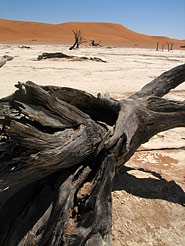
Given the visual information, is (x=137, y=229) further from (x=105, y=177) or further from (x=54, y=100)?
(x=54, y=100)

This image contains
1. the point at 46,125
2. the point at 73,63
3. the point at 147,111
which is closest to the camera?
the point at 46,125

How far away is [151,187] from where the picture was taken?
307 cm

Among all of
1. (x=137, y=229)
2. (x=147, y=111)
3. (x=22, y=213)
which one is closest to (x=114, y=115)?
(x=147, y=111)

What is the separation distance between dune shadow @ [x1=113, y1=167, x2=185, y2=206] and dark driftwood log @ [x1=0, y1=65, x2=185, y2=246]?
50 centimetres

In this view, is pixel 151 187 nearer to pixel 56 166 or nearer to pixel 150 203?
pixel 150 203

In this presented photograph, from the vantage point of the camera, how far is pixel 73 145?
216cm

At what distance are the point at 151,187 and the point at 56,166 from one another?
138 centimetres

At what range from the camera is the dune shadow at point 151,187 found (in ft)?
9.64

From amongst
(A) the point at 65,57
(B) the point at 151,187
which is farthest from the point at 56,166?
(A) the point at 65,57

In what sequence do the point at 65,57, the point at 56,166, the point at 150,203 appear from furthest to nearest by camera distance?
the point at 65,57 → the point at 150,203 → the point at 56,166

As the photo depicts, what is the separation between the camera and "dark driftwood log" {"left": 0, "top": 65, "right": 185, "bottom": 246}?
77.8 inches

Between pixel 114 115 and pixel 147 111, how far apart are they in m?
0.36

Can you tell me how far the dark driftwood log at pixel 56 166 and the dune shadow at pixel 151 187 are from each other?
50cm

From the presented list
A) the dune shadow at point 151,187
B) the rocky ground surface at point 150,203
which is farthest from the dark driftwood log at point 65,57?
the dune shadow at point 151,187
